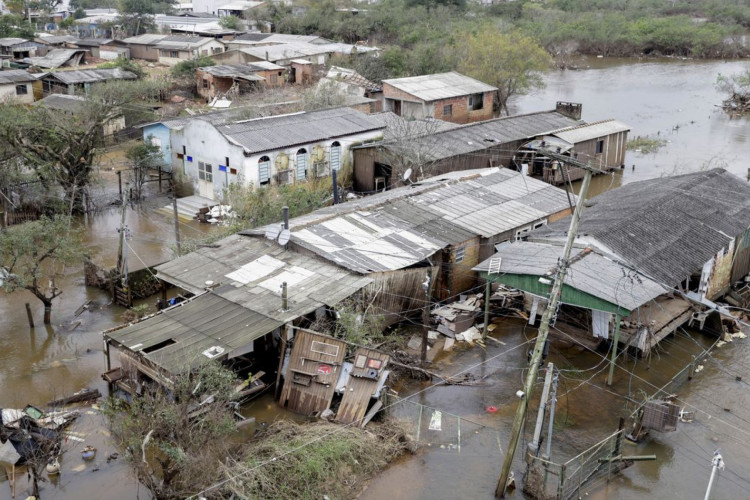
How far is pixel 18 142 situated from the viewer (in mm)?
25672

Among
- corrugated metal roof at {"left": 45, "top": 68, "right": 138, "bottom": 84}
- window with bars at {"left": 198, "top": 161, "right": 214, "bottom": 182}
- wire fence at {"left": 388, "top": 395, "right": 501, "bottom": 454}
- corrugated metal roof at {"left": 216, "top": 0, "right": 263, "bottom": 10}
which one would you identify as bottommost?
wire fence at {"left": 388, "top": 395, "right": 501, "bottom": 454}

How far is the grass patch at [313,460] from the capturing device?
12.4m

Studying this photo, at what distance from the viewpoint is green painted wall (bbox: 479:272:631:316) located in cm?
1639

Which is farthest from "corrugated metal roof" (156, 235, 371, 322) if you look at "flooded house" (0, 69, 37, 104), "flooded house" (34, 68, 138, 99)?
"flooded house" (0, 69, 37, 104)

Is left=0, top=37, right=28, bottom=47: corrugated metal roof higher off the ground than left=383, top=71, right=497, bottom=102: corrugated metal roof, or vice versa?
left=0, top=37, right=28, bottom=47: corrugated metal roof

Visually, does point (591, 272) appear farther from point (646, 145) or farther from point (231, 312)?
point (646, 145)

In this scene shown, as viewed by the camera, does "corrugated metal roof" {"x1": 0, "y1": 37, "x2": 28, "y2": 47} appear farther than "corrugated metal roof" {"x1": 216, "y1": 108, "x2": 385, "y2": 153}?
Yes

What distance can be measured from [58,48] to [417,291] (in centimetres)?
4998

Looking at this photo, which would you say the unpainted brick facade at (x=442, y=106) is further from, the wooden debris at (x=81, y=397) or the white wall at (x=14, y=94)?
the wooden debris at (x=81, y=397)

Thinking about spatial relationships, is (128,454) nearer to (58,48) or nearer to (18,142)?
(18,142)

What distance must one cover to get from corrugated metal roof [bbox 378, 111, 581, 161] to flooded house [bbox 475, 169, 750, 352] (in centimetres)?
870

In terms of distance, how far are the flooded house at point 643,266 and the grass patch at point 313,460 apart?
18.3ft

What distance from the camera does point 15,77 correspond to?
136 feet

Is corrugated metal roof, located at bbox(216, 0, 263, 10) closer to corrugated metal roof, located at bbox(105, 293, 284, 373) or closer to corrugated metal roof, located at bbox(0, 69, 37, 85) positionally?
corrugated metal roof, located at bbox(0, 69, 37, 85)
